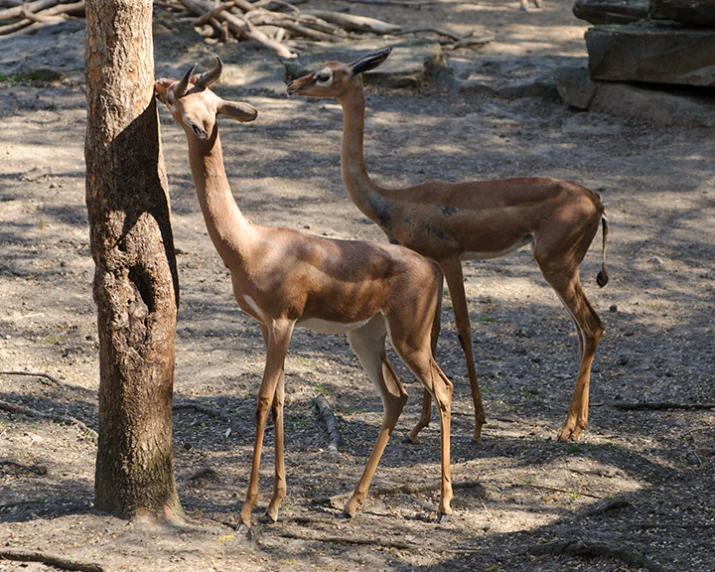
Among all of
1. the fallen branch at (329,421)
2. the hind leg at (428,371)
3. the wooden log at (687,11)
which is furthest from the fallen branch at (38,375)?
the wooden log at (687,11)

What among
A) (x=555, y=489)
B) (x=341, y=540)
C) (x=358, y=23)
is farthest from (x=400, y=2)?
(x=341, y=540)

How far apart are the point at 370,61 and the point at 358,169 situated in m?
0.75

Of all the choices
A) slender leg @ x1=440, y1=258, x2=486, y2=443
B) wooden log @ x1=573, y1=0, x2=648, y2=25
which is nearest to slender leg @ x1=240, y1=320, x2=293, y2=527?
slender leg @ x1=440, y1=258, x2=486, y2=443

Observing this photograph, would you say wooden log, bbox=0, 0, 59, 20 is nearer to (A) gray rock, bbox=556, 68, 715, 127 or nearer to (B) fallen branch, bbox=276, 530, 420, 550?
(A) gray rock, bbox=556, 68, 715, 127

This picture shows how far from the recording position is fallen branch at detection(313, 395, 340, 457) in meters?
6.00

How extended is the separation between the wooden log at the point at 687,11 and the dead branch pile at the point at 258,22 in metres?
4.17

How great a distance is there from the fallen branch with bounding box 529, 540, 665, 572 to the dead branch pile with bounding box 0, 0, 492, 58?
11260 mm

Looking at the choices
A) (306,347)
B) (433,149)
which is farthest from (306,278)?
(433,149)

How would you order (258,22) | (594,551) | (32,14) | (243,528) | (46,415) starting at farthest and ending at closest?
(258,22)
(32,14)
(46,415)
(243,528)
(594,551)

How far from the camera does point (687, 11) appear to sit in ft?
41.4

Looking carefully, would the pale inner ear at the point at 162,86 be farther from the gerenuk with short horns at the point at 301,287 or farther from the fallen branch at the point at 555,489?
the fallen branch at the point at 555,489

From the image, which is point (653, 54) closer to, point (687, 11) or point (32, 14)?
point (687, 11)

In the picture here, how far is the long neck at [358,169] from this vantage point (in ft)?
21.5

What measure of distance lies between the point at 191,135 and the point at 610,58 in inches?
385
